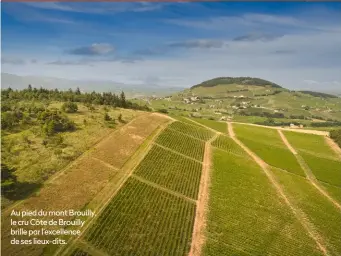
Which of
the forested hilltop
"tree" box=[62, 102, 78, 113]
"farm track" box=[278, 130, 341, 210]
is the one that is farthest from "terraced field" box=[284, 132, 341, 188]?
"tree" box=[62, 102, 78, 113]

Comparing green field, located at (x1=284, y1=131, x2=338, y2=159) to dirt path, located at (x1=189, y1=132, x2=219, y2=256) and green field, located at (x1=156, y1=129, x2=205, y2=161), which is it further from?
dirt path, located at (x1=189, y1=132, x2=219, y2=256)

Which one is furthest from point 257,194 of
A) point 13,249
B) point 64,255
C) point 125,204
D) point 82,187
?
Answer: point 13,249

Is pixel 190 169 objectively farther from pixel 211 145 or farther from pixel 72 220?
pixel 72 220

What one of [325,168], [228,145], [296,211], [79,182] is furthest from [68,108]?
[325,168]

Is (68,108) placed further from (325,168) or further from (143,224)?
(325,168)

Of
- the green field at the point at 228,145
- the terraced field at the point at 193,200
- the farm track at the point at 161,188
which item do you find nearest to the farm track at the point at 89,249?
the terraced field at the point at 193,200
